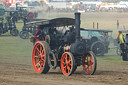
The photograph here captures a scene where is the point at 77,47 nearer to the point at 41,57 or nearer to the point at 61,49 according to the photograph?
the point at 61,49

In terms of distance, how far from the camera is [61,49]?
41.6 ft

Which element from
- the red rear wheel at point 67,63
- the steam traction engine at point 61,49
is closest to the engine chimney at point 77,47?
the steam traction engine at point 61,49

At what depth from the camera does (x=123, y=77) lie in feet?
38.3

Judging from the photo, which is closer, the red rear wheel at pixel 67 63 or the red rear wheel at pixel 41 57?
the red rear wheel at pixel 67 63

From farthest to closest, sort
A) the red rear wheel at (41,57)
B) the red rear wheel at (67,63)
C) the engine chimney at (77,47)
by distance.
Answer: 1. the red rear wheel at (41,57)
2. the engine chimney at (77,47)
3. the red rear wheel at (67,63)

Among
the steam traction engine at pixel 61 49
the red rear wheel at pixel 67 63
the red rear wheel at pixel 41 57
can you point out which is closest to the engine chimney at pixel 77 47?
the steam traction engine at pixel 61 49

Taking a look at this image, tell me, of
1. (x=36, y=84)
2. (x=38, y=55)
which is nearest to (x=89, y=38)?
(x=38, y=55)

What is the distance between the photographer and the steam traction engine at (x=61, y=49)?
12062 mm

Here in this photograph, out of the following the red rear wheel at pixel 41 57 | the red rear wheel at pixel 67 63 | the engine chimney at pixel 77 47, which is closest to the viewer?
the red rear wheel at pixel 67 63

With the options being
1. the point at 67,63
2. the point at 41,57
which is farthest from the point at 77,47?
Answer: the point at 41,57

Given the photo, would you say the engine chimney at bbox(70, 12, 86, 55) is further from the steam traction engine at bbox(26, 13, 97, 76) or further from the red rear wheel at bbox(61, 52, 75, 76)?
the red rear wheel at bbox(61, 52, 75, 76)

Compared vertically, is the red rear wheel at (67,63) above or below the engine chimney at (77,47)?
below

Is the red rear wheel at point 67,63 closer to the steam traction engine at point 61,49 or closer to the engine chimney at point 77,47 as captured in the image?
the steam traction engine at point 61,49

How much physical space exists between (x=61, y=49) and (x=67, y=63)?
737mm
